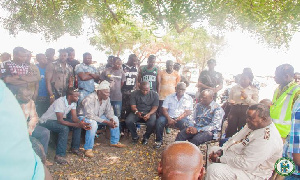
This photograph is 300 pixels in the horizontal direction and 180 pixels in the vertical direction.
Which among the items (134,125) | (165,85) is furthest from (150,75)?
(134,125)

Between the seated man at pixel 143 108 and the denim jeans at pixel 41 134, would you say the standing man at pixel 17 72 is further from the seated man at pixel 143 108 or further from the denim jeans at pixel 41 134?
the seated man at pixel 143 108

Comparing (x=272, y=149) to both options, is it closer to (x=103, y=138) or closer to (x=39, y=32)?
(x=103, y=138)

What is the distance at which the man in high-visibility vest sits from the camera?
3.19 m

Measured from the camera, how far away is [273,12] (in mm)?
5273

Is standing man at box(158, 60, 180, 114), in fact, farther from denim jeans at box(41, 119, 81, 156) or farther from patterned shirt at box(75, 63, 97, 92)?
denim jeans at box(41, 119, 81, 156)

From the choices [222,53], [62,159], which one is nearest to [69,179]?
[62,159]

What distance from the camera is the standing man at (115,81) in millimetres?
5582

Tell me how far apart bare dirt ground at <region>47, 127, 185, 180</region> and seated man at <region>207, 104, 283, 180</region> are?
140cm

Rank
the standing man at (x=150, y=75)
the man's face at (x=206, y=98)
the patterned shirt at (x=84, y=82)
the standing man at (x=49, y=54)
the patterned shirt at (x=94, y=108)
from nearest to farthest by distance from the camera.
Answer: the man's face at (x=206, y=98) → the patterned shirt at (x=94, y=108) → the patterned shirt at (x=84, y=82) → the standing man at (x=49, y=54) → the standing man at (x=150, y=75)

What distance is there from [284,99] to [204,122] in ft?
5.74

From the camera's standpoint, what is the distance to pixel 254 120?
116 inches

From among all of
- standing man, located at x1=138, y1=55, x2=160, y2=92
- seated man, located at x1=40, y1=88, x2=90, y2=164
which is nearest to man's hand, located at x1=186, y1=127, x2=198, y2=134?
standing man, located at x1=138, y1=55, x2=160, y2=92

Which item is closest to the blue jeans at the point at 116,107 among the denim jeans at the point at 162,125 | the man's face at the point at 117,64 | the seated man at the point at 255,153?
the man's face at the point at 117,64

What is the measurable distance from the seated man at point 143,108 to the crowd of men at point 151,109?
0.02 meters
